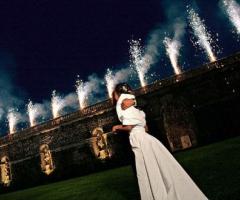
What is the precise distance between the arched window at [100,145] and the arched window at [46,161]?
15.4ft

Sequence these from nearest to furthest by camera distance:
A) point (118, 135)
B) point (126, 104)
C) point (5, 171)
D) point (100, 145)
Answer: point (126, 104) → point (118, 135) → point (100, 145) → point (5, 171)

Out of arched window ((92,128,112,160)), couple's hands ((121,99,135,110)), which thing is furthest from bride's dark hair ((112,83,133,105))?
arched window ((92,128,112,160))

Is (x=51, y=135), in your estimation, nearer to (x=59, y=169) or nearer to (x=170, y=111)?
(x=59, y=169)

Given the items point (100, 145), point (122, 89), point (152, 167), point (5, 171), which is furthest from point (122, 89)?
point (5, 171)

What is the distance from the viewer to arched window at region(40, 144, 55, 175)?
2384cm

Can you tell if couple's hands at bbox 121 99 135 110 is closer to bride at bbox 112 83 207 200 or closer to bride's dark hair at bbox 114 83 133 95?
bride at bbox 112 83 207 200

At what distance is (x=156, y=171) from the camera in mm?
3553

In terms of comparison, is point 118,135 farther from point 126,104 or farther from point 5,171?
point 126,104

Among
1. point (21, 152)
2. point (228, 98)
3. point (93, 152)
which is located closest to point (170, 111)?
point (228, 98)

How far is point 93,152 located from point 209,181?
1739cm

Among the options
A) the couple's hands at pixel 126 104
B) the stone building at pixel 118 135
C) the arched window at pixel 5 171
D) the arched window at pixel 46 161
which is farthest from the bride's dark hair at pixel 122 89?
the arched window at pixel 5 171

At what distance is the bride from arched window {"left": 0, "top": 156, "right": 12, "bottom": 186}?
25.3 m

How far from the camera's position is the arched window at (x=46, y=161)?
939 inches

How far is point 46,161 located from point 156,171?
72.7ft
